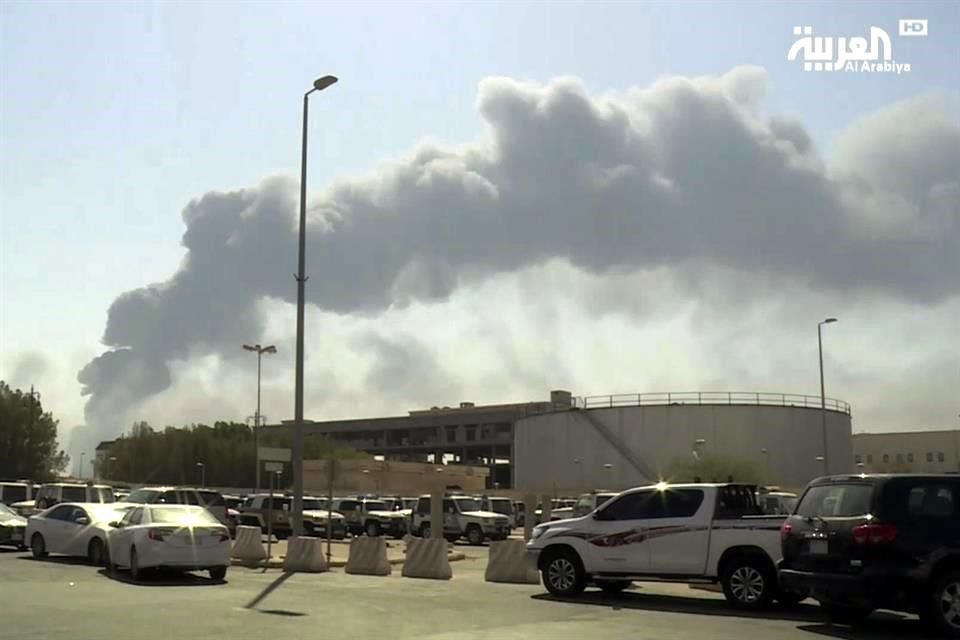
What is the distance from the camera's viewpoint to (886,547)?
1305cm

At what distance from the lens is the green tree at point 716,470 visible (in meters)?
64.0

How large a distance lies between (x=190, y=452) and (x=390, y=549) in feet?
242

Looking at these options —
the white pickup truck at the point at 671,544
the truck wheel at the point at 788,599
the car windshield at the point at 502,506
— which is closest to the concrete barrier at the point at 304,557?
the white pickup truck at the point at 671,544

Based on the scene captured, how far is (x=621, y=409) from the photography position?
8406 centimetres

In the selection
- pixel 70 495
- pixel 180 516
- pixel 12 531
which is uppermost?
pixel 180 516

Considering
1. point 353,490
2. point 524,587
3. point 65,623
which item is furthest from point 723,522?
point 353,490

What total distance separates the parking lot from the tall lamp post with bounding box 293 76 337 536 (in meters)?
3.78

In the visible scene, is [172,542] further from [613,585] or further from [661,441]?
[661,441]

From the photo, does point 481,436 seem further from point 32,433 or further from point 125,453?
point 32,433

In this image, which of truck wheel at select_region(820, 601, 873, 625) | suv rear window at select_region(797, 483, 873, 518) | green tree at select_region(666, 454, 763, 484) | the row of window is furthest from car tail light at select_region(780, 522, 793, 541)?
the row of window

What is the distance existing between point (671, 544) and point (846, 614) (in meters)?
3.12

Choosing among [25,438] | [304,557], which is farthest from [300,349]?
[25,438]

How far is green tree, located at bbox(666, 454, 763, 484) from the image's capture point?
64000 millimetres

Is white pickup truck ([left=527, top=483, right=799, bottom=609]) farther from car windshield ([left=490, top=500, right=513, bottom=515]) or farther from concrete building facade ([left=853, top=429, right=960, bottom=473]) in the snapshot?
concrete building facade ([left=853, top=429, right=960, bottom=473])
